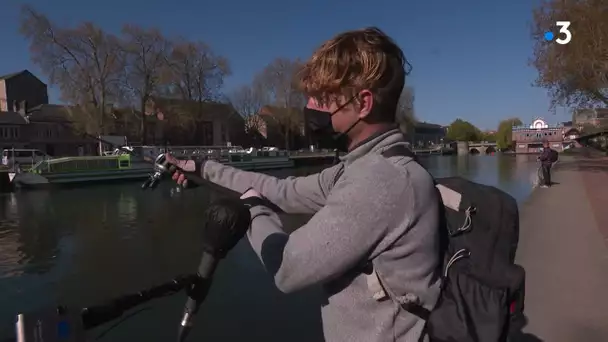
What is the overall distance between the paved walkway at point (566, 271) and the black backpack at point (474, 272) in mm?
3312

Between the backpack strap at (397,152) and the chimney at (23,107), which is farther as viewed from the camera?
the chimney at (23,107)

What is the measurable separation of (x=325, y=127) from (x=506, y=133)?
143248mm

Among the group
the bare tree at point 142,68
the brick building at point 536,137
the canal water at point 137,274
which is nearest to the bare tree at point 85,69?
the bare tree at point 142,68

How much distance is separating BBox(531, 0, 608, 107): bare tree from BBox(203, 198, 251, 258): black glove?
23.1 meters

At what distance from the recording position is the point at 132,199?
88.0 feet

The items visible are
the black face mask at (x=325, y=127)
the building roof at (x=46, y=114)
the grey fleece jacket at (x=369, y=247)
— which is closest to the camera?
the grey fleece jacket at (x=369, y=247)

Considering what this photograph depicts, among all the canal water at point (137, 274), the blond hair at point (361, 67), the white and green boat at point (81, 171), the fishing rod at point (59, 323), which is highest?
the blond hair at point (361, 67)

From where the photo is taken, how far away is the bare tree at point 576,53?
20594mm

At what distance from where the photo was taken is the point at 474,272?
56.4 inches

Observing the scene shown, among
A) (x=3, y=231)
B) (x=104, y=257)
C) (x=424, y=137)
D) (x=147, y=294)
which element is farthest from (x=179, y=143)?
(x=424, y=137)

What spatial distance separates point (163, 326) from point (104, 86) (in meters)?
48.5

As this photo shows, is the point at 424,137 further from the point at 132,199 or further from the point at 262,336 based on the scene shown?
the point at 262,336

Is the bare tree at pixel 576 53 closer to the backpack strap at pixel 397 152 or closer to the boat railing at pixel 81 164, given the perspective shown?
the backpack strap at pixel 397 152

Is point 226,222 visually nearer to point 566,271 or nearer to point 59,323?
point 59,323
